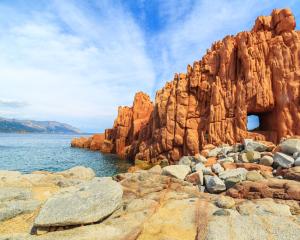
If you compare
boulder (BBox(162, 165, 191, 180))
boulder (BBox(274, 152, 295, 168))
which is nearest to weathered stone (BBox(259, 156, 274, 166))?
boulder (BBox(274, 152, 295, 168))

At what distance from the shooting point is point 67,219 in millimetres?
10672

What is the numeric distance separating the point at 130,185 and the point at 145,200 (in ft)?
Answer: 10.1

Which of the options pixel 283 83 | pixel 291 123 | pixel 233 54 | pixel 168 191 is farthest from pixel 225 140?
pixel 168 191

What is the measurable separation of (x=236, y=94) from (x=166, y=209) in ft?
119

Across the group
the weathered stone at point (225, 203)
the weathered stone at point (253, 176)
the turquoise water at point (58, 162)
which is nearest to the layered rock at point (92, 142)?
the turquoise water at point (58, 162)

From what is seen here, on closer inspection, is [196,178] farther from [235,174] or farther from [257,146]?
[257,146]

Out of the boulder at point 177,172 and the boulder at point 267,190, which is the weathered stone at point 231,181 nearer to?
the boulder at point 267,190

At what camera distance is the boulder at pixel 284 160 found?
1742 cm

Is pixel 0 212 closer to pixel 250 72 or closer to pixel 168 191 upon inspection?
pixel 168 191

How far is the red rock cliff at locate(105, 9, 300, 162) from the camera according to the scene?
4016 cm

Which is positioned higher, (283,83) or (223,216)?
(283,83)

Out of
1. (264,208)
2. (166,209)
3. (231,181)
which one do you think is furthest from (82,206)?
(231,181)

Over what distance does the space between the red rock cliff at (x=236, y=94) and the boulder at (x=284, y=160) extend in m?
22.9

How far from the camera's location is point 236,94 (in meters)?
44.2
